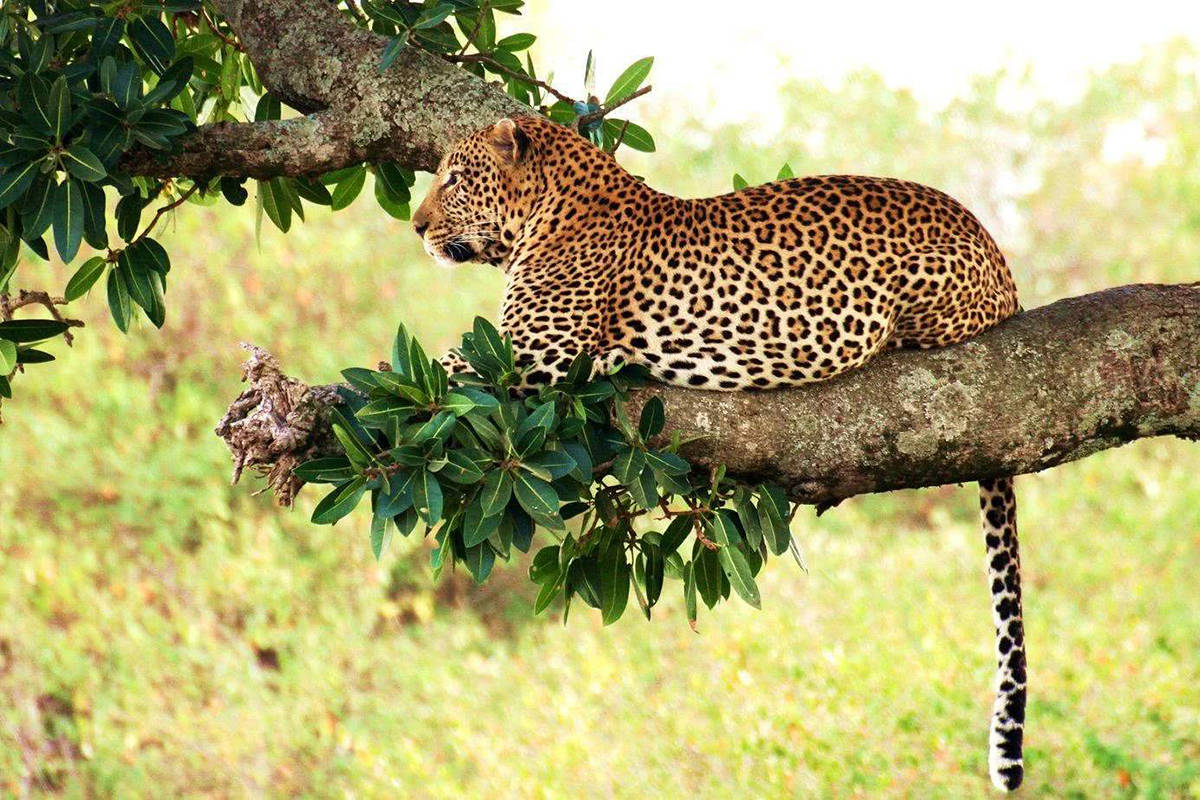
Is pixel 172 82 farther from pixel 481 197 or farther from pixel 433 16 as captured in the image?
pixel 481 197

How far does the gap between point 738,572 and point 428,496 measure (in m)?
0.94

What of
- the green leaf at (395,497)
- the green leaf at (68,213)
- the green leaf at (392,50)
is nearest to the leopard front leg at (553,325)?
the green leaf at (395,497)

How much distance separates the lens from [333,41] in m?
5.08

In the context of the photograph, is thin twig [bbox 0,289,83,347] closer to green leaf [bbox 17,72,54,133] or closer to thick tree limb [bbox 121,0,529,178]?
thick tree limb [bbox 121,0,529,178]

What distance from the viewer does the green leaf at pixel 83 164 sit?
175 inches

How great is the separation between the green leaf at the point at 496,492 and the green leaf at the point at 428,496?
12 centimetres

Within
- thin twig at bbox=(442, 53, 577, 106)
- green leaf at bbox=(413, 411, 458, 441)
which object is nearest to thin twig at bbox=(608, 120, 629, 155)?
thin twig at bbox=(442, 53, 577, 106)

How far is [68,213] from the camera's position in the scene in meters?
4.50

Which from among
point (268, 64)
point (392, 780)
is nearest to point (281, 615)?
point (392, 780)

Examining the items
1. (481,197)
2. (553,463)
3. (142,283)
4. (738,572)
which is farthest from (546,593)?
(142,283)

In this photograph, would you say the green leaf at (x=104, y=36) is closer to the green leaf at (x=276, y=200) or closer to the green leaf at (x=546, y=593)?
the green leaf at (x=276, y=200)

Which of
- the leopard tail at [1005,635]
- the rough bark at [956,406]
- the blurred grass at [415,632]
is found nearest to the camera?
the rough bark at [956,406]

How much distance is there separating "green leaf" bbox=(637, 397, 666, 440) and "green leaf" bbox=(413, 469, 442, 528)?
54cm

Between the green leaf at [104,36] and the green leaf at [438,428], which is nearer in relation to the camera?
the green leaf at [438,428]
